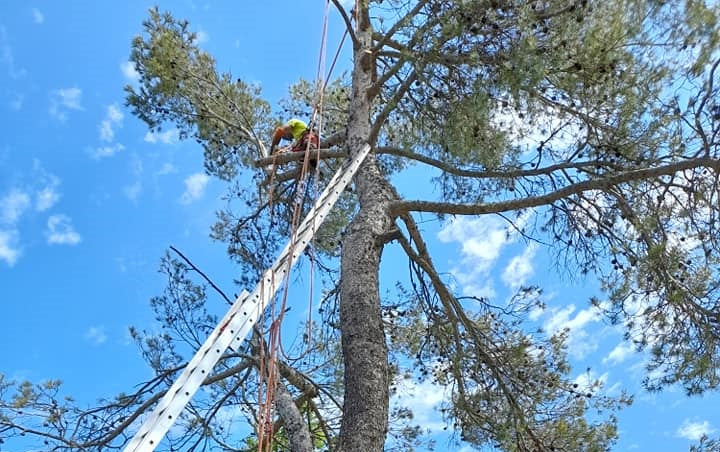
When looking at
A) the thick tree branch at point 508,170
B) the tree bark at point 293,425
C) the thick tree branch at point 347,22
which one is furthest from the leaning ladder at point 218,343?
the thick tree branch at point 347,22

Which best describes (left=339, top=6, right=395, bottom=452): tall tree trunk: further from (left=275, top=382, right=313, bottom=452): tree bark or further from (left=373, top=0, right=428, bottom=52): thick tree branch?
(left=275, top=382, right=313, bottom=452): tree bark

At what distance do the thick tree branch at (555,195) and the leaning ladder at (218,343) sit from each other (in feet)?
2.53

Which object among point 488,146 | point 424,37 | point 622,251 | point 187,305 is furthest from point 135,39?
point 622,251

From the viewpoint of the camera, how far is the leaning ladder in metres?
1.74

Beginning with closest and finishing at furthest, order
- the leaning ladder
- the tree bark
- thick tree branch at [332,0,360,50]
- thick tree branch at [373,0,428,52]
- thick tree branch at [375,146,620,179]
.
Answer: the leaning ladder, the tree bark, thick tree branch at [375,146,620,179], thick tree branch at [373,0,428,52], thick tree branch at [332,0,360,50]

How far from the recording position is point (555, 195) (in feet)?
10.8

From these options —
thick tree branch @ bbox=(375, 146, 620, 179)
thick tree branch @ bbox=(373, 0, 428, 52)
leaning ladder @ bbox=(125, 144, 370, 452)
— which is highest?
thick tree branch @ bbox=(373, 0, 428, 52)

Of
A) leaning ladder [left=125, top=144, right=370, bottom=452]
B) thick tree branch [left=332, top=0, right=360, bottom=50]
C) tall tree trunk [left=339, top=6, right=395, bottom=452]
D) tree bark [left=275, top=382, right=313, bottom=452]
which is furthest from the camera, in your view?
thick tree branch [left=332, top=0, right=360, bottom=50]

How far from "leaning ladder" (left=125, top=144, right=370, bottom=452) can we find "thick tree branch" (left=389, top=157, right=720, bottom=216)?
770 mm

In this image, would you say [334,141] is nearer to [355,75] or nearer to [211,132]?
[355,75]

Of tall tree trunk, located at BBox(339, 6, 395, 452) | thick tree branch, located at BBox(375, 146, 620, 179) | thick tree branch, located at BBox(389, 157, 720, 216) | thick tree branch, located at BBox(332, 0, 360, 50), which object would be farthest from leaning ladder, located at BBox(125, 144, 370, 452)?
thick tree branch, located at BBox(332, 0, 360, 50)

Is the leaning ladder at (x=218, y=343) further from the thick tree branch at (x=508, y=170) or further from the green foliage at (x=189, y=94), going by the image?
the green foliage at (x=189, y=94)

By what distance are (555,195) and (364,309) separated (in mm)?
1144

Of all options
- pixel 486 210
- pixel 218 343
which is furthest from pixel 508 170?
pixel 218 343
